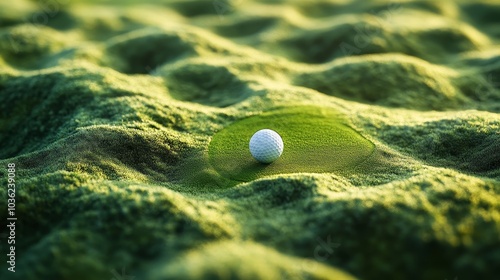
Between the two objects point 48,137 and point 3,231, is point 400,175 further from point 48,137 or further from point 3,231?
point 48,137

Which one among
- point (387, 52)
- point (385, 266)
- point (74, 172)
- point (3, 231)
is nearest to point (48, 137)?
point (74, 172)

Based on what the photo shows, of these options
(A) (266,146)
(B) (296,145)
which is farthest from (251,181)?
(B) (296,145)

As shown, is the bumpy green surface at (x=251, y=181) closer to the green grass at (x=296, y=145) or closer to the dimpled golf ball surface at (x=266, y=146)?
the green grass at (x=296, y=145)

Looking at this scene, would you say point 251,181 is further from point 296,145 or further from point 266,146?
point 296,145

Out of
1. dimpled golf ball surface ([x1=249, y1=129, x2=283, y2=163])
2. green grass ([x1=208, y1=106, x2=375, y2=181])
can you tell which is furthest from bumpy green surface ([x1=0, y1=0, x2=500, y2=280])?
dimpled golf ball surface ([x1=249, y1=129, x2=283, y2=163])

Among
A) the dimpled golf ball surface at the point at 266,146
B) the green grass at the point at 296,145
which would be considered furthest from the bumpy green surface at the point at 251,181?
the dimpled golf ball surface at the point at 266,146
